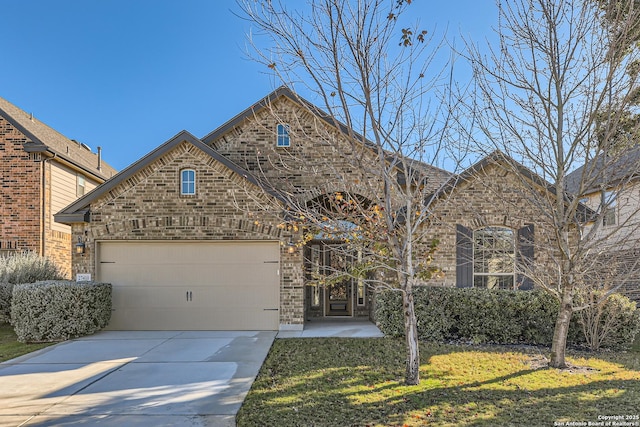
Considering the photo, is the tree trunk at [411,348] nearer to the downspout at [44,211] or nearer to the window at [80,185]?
the downspout at [44,211]

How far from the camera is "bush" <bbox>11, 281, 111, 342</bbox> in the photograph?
29.7ft

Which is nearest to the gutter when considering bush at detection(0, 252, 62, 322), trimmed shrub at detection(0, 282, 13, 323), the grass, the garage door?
bush at detection(0, 252, 62, 322)

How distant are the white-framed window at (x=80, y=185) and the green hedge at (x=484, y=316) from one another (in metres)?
13.5

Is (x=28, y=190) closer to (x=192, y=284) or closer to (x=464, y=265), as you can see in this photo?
(x=192, y=284)

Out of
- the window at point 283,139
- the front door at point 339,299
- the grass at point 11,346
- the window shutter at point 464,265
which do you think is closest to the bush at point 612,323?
the window shutter at point 464,265

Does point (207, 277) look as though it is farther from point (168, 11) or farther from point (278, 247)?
point (168, 11)

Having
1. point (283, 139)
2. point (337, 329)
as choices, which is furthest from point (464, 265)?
point (283, 139)

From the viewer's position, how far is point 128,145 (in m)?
34.4

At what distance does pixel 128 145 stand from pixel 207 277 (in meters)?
28.2

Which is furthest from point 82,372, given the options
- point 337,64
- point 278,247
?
point 337,64

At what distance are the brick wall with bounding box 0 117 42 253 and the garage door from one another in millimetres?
5047

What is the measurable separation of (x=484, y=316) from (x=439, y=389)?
3.80 metres

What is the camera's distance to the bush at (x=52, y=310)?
9055 millimetres

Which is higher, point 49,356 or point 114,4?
point 114,4
